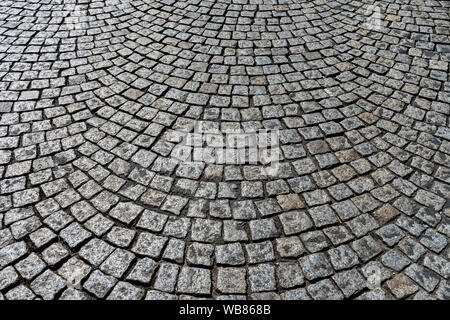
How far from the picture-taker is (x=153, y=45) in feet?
16.7

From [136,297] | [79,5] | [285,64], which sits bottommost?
[136,297]

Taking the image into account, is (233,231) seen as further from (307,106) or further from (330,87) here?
(330,87)

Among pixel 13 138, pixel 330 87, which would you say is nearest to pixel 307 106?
pixel 330 87

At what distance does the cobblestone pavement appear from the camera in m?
2.71

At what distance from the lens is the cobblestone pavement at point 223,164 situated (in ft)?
8.87

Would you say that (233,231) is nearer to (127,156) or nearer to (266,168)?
(266,168)

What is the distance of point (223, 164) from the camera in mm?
3521
